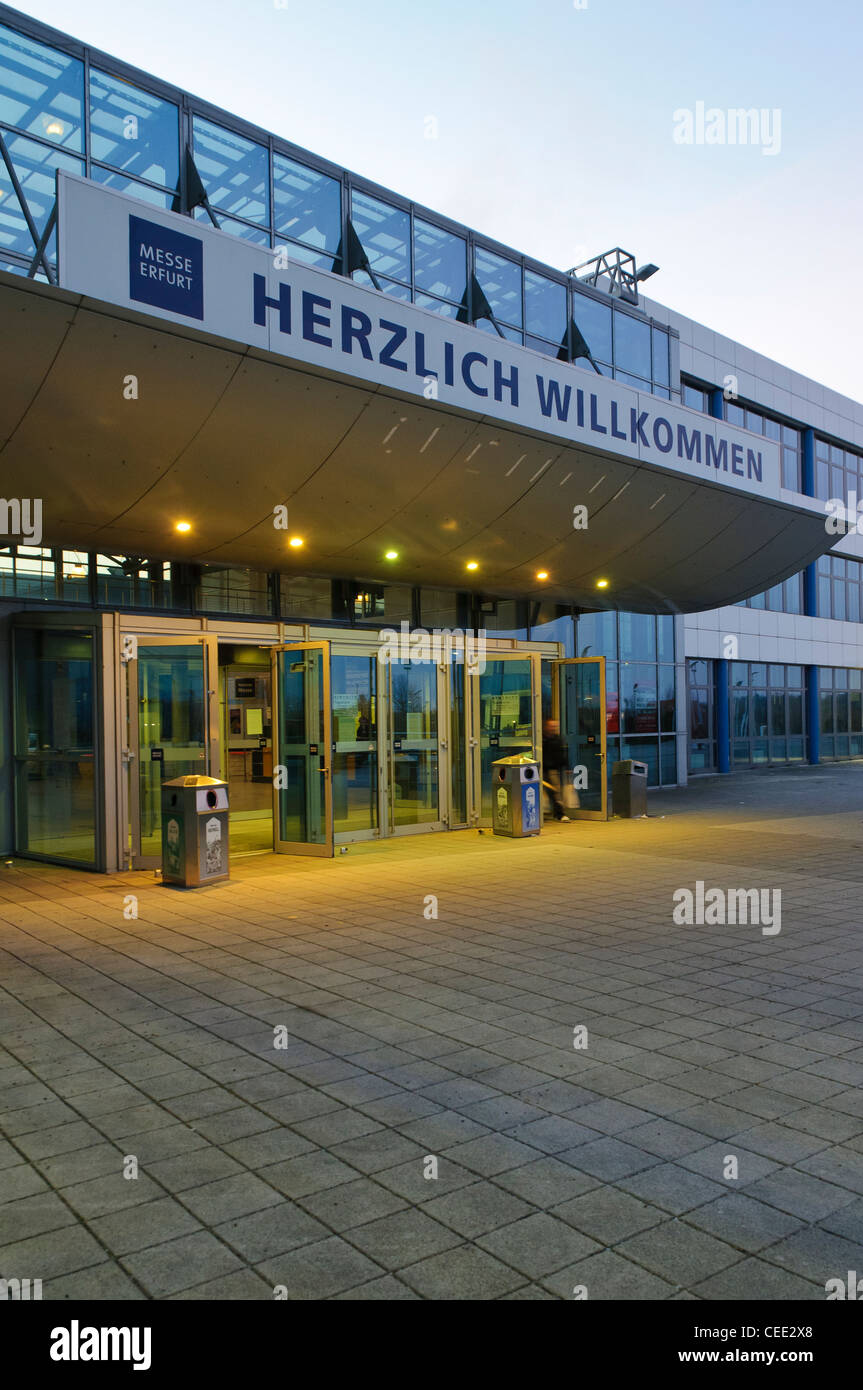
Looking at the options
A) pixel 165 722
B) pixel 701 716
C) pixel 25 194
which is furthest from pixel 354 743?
pixel 701 716

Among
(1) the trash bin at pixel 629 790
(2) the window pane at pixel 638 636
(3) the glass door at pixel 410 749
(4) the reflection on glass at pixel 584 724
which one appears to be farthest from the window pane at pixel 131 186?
(2) the window pane at pixel 638 636

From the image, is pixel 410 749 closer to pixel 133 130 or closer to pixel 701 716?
pixel 133 130

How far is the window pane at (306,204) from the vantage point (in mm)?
10094

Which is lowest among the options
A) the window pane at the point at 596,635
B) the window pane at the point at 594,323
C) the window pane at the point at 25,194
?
the window pane at the point at 596,635

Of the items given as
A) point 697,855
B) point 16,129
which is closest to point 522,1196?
point 697,855

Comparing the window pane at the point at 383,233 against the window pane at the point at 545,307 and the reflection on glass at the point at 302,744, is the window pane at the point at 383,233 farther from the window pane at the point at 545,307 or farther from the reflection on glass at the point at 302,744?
the reflection on glass at the point at 302,744

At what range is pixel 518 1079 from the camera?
436 centimetres

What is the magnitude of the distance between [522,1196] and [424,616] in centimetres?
1211

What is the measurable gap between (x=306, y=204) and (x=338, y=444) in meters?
2.83

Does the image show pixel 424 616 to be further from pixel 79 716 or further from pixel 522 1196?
pixel 522 1196

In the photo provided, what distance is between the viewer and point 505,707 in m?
14.1

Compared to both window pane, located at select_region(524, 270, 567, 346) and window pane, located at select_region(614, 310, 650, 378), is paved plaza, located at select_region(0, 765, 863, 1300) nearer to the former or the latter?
window pane, located at select_region(524, 270, 567, 346)

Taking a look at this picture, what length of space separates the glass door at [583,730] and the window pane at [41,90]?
963 cm

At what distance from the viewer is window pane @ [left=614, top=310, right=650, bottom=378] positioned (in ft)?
54.3
